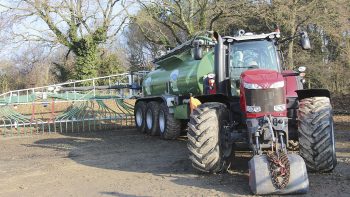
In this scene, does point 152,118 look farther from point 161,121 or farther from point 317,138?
point 317,138

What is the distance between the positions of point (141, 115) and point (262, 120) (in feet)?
29.8

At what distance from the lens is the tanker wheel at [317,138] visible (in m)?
6.47

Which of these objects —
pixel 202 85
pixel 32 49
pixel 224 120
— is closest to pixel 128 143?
pixel 202 85

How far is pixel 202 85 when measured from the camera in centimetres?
1116

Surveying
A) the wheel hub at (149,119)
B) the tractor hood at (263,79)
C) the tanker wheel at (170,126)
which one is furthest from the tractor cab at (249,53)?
the wheel hub at (149,119)

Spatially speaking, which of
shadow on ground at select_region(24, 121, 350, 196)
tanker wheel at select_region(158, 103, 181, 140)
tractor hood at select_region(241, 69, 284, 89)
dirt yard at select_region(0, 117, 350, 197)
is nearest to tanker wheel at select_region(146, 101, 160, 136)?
shadow on ground at select_region(24, 121, 350, 196)

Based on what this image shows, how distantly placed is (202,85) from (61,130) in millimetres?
7237

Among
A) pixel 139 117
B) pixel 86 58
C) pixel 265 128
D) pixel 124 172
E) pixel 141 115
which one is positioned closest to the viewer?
pixel 265 128

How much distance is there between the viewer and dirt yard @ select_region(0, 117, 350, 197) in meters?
6.21

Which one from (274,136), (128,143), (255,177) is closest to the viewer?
(255,177)

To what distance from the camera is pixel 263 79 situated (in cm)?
658

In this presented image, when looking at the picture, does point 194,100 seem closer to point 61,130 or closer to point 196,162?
point 196,162

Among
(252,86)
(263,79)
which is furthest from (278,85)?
(252,86)

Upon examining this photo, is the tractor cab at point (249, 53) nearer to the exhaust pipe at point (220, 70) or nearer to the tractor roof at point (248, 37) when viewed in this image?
the tractor roof at point (248, 37)
